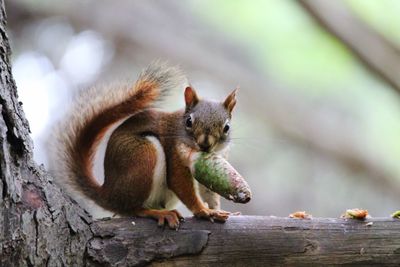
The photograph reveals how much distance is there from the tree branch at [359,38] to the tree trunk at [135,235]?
222 cm

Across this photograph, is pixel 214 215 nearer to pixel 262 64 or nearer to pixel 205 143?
pixel 205 143

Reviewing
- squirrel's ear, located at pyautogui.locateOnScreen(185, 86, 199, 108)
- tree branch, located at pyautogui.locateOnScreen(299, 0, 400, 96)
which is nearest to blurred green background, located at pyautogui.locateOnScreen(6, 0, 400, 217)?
tree branch, located at pyautogui.locateOnScreen(299, 0, 400, 96)

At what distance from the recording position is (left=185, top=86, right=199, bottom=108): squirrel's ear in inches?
108

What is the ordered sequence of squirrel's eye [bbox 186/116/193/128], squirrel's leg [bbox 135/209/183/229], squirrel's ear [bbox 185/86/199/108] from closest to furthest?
squirrel's leg [bbox 135/209/183/229] → squirrel's eye [bbox 186/116/193/128] → squirrel's ear [bbox 185/86/199/108]

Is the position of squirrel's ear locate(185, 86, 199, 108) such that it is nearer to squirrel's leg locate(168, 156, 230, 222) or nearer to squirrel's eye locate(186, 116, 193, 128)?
squirrel's eye locate(186, 116, 193, 128)

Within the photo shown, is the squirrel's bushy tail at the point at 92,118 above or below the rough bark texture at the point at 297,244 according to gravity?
above

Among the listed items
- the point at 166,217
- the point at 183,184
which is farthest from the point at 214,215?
the point at 183,184

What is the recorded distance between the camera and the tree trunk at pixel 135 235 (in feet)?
6.00

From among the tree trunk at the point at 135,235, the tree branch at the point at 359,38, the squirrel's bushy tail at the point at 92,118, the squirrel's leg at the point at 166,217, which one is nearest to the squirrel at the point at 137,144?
the squirrel's bushy tail at the point at 92,118

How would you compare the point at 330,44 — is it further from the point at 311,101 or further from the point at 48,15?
the point at 48,15

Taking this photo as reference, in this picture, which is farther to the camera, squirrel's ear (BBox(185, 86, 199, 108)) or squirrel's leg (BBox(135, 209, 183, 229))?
squirrel's ear (BBox(185, 86, 199, 108))

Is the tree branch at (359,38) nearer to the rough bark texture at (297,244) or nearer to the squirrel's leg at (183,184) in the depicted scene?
the squirrel's leg at (183,184)

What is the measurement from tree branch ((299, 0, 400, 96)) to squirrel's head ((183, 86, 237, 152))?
167 centimetres

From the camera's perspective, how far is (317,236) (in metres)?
1.99
